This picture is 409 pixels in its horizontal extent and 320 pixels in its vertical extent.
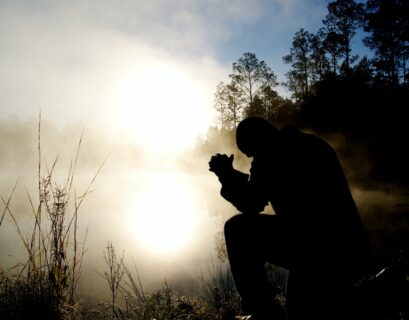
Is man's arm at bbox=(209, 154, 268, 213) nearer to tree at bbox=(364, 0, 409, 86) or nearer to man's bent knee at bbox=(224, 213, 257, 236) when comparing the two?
man's bent knee at bbox=(224, 213, 257, 236)

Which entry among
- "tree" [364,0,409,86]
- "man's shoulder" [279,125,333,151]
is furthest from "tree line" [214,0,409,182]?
"man's shoulder" [279,125,333,151]

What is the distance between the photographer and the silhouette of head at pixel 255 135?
5.93ft

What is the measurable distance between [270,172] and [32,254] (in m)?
2.31

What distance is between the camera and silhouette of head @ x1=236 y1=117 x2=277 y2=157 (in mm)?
1807

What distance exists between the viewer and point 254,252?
1605 mm

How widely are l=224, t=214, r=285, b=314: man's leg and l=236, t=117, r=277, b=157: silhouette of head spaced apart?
1.38 feet

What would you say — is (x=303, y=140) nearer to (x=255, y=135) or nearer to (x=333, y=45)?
(x=255, y=135)

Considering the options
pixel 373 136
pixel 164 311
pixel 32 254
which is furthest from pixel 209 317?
pixel 373 136

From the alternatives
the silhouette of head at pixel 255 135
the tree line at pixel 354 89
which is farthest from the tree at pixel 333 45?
the silhouette of head at pixel 255 135

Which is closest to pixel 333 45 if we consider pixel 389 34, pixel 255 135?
pixel 389 34

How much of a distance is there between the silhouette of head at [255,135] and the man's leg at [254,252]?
420 mm

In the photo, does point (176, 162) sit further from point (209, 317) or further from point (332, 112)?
point (209, 317)

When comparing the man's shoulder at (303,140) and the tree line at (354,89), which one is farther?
the tree line at (354,89)

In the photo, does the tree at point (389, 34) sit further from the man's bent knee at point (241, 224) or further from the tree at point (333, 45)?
the man's bent knee at point (241, 224)
